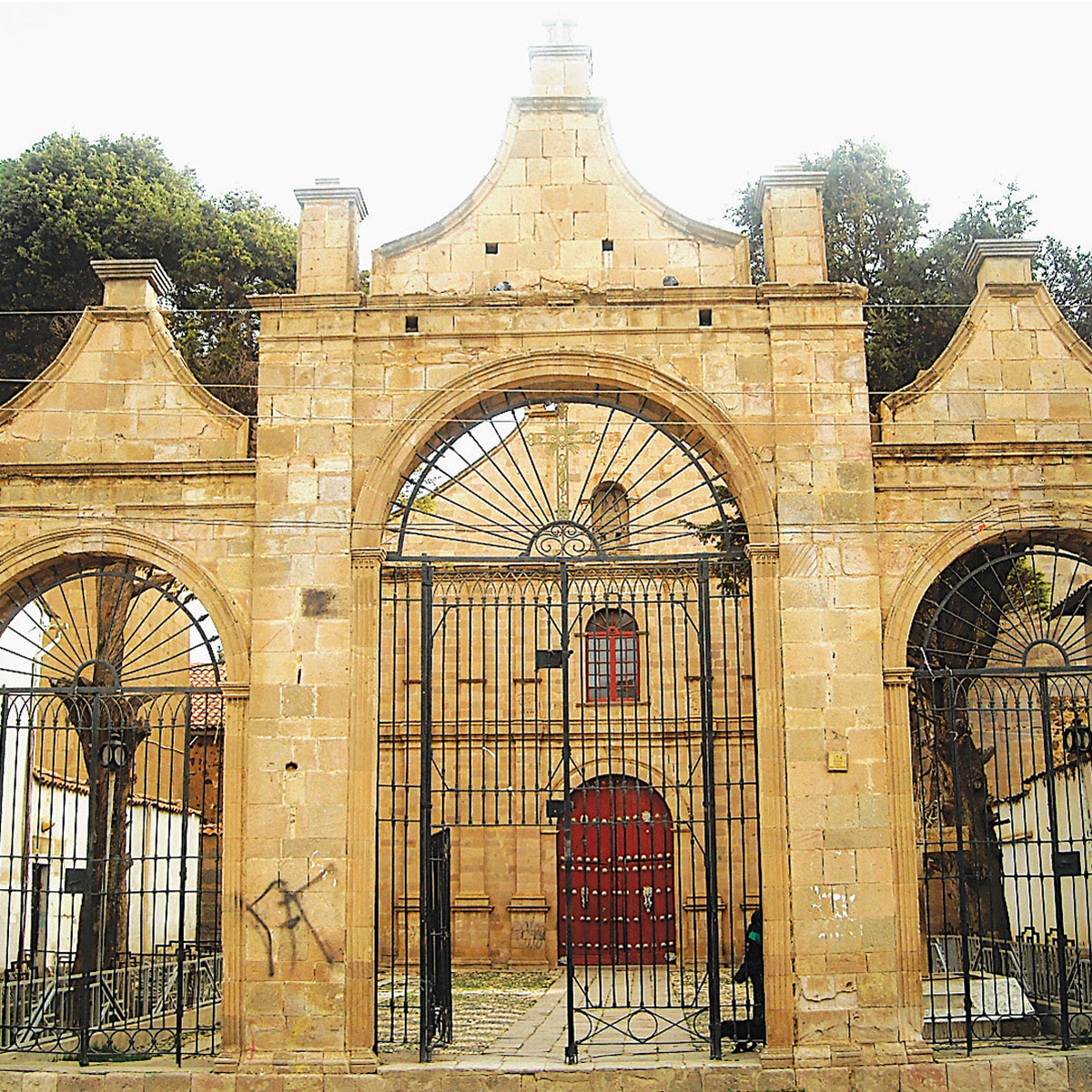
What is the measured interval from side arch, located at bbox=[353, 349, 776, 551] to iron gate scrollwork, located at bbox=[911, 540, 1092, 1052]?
6.96 ft

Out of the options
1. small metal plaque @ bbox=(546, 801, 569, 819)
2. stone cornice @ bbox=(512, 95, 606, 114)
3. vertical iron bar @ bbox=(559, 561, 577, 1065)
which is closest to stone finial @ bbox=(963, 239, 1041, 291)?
stone cornice @ bbox=(512, 95, 606, 114)

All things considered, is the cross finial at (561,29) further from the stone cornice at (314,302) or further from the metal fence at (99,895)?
the metal fence at (99,895)

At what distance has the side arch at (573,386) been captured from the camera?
12016 millimetres

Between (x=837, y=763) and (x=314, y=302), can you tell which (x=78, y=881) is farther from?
(x=837, y=763)

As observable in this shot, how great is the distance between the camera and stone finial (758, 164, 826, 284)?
40.6 feet

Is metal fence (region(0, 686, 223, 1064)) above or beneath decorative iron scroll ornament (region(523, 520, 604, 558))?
beneath

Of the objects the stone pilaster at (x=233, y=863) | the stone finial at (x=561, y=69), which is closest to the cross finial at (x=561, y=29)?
the stone finial at (x=561, y=69)

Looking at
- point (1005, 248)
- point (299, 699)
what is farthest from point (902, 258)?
point (299, 699)

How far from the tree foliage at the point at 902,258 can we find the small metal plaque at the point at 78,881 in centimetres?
1339

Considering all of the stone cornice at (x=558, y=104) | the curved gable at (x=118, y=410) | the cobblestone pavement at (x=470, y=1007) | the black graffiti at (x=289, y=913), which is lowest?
the cobblestone pavement at (x=470, y=1007)

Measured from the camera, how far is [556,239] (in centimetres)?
1264

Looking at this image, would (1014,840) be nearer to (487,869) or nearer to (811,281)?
(811,281)

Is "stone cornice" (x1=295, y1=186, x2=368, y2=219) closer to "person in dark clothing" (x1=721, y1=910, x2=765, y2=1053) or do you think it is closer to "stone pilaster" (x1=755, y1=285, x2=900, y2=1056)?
"stone pilaster" (x1=755, y1=285, x2=900, y2=1056)

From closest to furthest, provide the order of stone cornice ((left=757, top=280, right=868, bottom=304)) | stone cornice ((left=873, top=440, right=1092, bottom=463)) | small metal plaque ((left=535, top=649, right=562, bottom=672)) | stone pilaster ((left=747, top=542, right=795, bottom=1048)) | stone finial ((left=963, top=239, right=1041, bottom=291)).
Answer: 1. stone pilaster ((left=747, top=542, right=795, bottom=1048))
2. small metal plaque ((left=535, top=649, right=562, bottom=672))
3. stone cornice ((left=873, top=440, right=1092, bottom=463))
4. stone cornice ((left=757, top=280, right=868, bottom=304))
5. stone finial ((left=963, top=239, right=1041, bottom=291))
